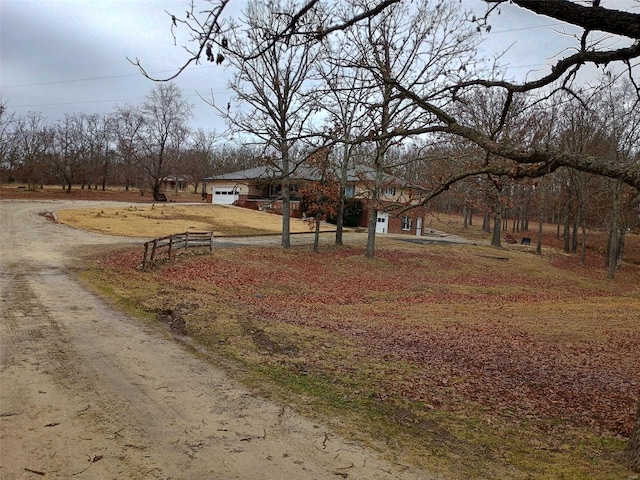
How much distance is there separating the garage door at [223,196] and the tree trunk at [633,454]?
51.1m

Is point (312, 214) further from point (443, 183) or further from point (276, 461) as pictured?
point (276, 461)

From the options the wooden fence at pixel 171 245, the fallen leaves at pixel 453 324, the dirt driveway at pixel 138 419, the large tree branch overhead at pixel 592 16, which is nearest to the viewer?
the dirt driveway at pixel 138 419

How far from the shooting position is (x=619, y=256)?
35.2 m

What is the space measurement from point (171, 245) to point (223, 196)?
37.4 m

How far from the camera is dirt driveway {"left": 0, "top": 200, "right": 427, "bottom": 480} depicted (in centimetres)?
356

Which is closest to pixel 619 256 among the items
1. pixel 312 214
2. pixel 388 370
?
pixel 312 214

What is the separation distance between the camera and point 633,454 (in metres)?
3.92

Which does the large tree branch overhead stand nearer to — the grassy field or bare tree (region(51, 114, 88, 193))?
the grassy field

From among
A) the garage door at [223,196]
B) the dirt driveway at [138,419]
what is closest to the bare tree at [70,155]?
the garage door at [223,196]

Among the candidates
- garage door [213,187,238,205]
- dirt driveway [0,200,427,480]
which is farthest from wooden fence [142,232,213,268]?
garage door [213,187,238,205]

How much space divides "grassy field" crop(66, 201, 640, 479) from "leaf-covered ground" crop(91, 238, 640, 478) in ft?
0.11

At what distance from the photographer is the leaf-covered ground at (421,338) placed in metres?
5.48

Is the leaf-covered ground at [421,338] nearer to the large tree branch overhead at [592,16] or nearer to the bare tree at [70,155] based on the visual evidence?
the large tree branch overhead at [592,16]

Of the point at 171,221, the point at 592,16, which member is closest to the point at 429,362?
the point at 592,16
